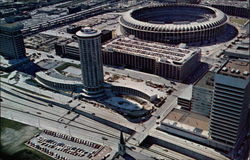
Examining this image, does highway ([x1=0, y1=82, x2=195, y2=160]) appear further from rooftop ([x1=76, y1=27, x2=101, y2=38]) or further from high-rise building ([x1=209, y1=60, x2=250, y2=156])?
rooftop ([x1=76, y1=27, x2=101, y2=38])

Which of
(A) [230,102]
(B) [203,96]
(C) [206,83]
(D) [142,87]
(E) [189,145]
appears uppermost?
(A) [230,102]

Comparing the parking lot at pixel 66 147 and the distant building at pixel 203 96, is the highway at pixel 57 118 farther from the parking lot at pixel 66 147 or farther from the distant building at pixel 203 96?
the distant building at pixel 203 96

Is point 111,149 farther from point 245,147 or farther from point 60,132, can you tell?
point 245,147

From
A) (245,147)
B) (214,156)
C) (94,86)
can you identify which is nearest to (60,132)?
(94,86)

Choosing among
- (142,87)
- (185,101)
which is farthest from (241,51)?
(142,87)

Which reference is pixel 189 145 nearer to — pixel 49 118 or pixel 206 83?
pixel 206 83

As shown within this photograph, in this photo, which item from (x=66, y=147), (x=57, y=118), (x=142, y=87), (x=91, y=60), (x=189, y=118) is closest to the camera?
(x=66, y=147)

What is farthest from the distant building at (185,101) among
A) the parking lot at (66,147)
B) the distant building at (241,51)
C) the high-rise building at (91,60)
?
the high-rise building at (91,60)

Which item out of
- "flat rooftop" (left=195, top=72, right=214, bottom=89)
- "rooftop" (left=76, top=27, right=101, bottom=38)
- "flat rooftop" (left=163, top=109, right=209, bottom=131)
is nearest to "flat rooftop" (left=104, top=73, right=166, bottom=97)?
"flat rooftop" (left=163, top=109, right=209, bottom=131)
